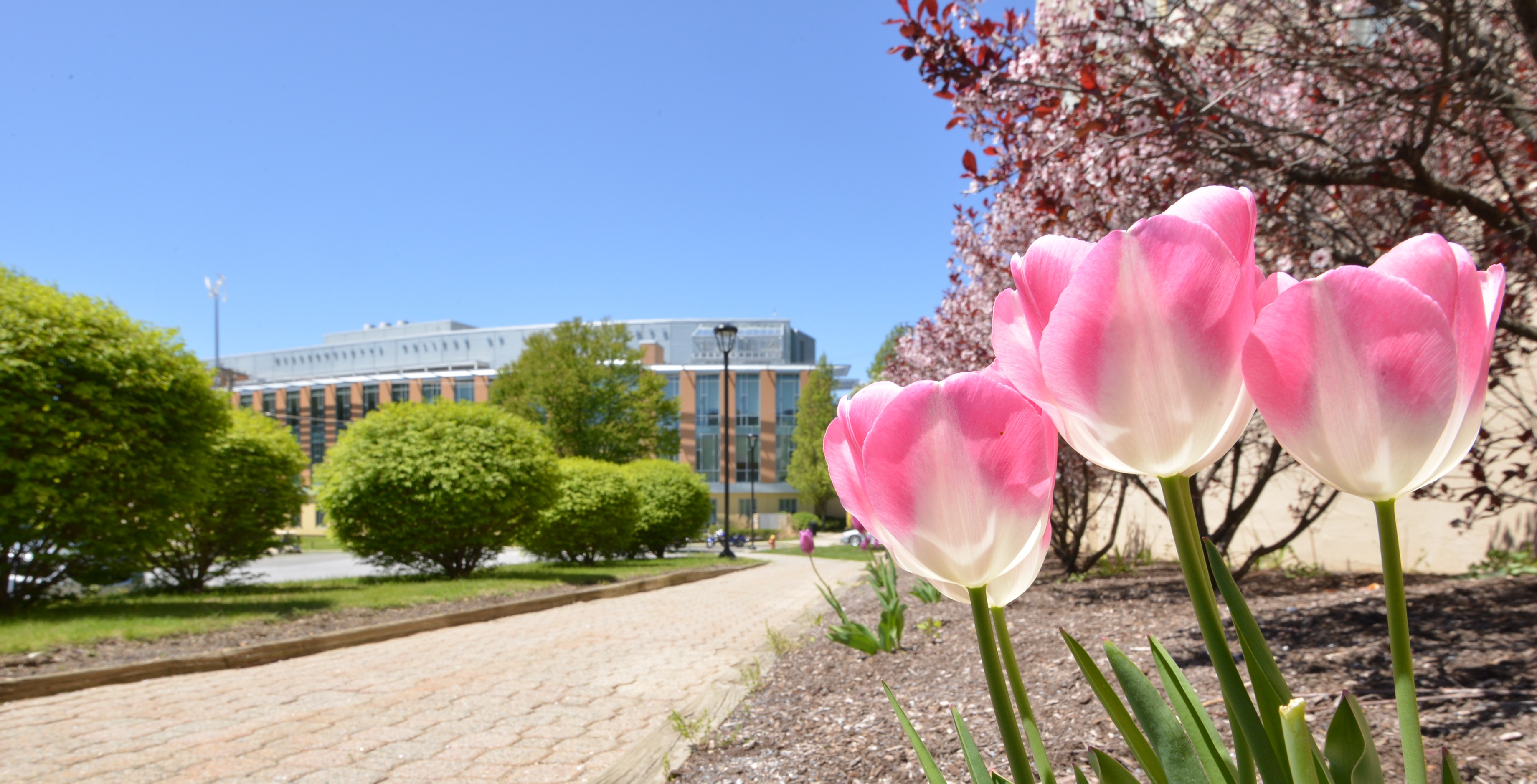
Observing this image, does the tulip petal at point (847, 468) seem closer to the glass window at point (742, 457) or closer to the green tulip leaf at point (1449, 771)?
the green tulip leaf at point (1449, 771)

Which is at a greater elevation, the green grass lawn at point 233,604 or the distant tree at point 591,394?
the distant tree at point 591,394

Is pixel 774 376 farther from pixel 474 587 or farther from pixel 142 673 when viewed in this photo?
pixel 142 673

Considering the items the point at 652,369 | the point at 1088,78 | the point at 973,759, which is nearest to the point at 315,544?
the point at 652,369

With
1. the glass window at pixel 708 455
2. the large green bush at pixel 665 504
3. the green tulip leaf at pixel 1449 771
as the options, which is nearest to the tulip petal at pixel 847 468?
the green tulip leaf at pixel 1449 771

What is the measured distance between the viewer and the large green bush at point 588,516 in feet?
59.9

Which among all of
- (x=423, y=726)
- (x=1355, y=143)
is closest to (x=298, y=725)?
(x=423, y=726)

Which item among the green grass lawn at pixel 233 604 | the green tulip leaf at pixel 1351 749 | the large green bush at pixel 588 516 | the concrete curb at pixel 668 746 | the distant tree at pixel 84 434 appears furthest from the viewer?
the large green bush at pixel 588 516

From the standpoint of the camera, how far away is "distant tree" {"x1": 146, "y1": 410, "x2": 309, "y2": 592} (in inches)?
436

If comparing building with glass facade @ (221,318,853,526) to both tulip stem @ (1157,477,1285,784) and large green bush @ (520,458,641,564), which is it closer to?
large green bush @ (520,458,641,564)

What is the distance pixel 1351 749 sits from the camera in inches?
26.2

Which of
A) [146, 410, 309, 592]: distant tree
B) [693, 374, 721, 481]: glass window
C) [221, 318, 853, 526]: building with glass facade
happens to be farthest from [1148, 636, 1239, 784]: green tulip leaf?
[693, 374, 721, 481]: glass window

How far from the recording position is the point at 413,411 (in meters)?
14.0

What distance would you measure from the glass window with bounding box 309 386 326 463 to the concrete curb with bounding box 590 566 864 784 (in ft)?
215

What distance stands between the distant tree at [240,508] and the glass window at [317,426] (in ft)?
181
